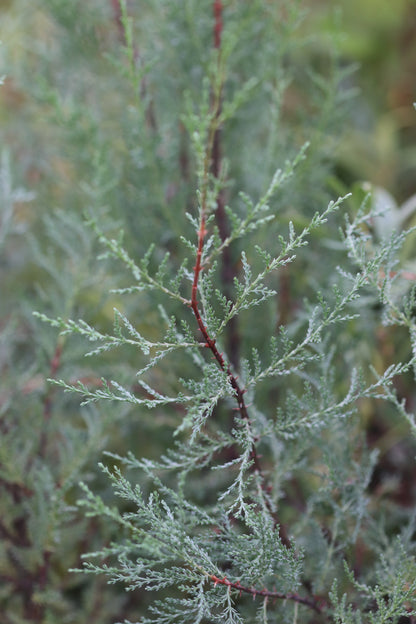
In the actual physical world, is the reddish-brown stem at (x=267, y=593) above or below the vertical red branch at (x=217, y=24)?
below

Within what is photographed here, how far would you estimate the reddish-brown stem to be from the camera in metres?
0.37

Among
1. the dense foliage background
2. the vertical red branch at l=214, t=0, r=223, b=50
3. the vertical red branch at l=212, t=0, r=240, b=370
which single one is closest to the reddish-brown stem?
the dense foliage background

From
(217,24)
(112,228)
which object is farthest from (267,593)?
(217,24)

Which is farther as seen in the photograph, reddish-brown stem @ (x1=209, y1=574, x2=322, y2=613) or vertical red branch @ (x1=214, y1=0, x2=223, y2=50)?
vertical red branch @ (x1=214, y1=0, x2=223, y2=50)

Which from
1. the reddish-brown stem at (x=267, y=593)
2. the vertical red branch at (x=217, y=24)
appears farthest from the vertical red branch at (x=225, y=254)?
the reddish-brown stem at (x=267, y=593)

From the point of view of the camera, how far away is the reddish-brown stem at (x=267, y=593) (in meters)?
0.37

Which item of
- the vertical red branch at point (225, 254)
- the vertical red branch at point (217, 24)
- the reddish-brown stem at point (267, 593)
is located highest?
the vertical red branch at point (217, 24)

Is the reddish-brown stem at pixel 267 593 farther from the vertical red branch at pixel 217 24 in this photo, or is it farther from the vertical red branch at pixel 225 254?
the vertical red branch at pixel 217 24

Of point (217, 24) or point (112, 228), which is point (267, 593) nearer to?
point (112, 228)

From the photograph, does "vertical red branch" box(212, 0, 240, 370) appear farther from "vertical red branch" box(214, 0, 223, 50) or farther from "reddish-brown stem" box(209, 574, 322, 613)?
"reddish-brown stem" box(209, 574, 322, 613)

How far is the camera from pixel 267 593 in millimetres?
397

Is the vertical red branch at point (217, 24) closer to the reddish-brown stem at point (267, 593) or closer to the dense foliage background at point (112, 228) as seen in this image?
the dense foliage background at point (112, 228)

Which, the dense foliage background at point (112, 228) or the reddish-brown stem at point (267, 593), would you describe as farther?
→ the dense foliage background at point (112, 228)

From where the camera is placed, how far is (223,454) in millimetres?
690
